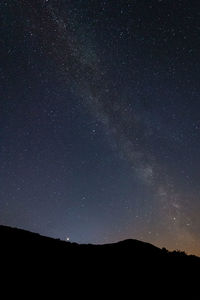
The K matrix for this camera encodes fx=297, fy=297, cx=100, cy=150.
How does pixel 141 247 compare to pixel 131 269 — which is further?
pixel 141 247

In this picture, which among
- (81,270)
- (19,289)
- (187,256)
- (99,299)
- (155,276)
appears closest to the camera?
(19,289)

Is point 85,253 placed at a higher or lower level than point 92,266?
higher

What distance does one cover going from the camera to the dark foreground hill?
15602mm

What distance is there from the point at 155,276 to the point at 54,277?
259 inches

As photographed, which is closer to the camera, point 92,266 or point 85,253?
point 92,266

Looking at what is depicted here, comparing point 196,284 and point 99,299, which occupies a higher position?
point 196,284

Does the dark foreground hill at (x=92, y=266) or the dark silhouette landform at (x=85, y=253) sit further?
the dark silhouette landform at (x=85, y=253)

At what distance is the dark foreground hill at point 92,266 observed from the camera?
51.2ft

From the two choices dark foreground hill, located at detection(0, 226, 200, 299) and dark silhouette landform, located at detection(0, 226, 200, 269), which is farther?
dark silhouette landform, located at detection(0, 226, 200, 269)

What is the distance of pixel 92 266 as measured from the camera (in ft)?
59.9

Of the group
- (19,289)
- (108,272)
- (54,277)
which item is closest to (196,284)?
(108,272)

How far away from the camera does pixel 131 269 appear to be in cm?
1889

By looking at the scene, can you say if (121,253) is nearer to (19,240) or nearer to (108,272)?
(108,272)

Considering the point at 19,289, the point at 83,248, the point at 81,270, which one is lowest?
the point at 19,289
